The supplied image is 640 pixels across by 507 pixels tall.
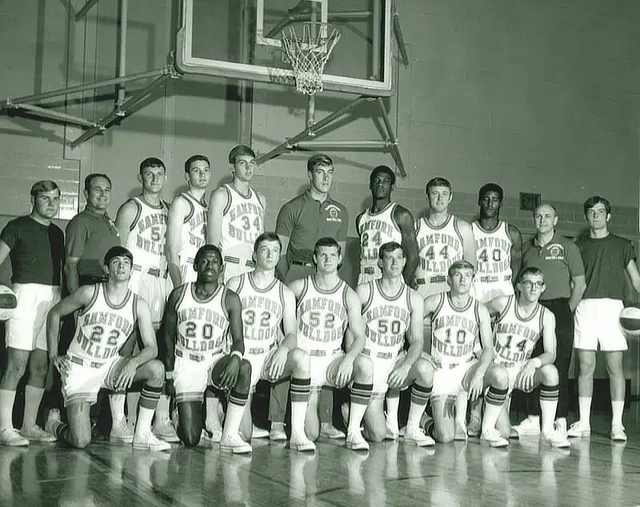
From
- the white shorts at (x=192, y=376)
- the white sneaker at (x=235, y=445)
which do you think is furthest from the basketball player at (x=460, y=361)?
the white shorts at (x=192, y=376)

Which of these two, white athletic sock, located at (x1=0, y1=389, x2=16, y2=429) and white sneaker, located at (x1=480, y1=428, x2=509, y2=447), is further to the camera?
white sneaker, located at (x1=480, y1=428, x2=509, y2=447)

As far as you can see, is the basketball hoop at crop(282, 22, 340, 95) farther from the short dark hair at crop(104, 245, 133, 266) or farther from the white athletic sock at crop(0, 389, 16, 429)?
the white athletic sock at crop(0, 389, 16, 429)

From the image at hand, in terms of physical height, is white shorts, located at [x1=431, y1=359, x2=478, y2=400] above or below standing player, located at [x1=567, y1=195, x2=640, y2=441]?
below

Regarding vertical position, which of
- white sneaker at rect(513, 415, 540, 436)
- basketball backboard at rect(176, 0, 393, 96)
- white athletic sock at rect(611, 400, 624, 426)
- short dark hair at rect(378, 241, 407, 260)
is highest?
basketball backboard at rect(176, 0, 393, 96)

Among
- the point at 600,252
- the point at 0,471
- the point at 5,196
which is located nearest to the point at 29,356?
the point at 0,471

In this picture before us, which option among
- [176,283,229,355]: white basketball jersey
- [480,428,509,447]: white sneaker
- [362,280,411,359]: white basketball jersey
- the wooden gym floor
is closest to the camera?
the wooden gym floor

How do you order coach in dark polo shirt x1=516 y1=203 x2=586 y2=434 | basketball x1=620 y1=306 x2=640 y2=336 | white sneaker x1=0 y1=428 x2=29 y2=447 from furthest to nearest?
coach in dark polo shirt x1=516 y1=203 x2=586 y2=434
basketball x1=620 y1=306 x2=640 y2=336
white sneaker x1=0 y1=428 x2=29 y2=447

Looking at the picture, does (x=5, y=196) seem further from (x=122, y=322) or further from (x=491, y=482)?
(x=491, y=482)

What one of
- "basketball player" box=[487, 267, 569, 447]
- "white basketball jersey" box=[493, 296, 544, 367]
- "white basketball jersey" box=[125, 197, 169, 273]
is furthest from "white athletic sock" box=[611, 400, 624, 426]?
"white basketball jersey" box=[125, 197, 169, 273]

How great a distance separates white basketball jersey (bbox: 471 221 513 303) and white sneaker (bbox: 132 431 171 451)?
10.3 ft

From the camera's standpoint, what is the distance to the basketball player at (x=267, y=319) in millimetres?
6297

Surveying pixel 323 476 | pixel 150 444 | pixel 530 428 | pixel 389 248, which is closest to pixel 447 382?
pixel 530 428

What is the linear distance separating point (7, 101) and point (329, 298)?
351 cm

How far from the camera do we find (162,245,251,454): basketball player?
20.1ft
